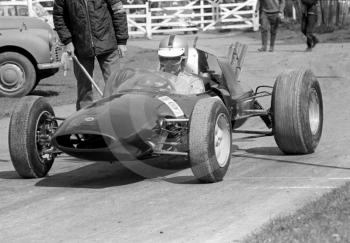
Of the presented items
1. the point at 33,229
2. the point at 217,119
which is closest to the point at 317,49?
the point at 217,119

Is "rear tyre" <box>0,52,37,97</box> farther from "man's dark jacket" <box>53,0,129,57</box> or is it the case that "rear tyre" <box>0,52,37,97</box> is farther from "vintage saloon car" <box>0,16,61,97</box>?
"man's dark jacket" <box>53,0,129,57</box>

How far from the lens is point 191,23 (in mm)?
34344

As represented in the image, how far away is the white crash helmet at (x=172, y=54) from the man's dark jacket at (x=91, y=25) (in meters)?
1.45

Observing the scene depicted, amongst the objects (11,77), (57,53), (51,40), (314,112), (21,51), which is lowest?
(11,77)

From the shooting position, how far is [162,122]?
848cm

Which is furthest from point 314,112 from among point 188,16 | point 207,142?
point 188,16

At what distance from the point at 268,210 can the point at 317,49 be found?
706 inches

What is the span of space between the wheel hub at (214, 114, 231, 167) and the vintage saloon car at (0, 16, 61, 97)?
945 cm

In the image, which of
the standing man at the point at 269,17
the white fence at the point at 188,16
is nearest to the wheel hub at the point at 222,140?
the standing man at the point at 269,17

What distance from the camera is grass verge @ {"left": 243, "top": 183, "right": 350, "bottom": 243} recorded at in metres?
5.87

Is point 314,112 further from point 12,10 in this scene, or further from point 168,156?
point 12,10

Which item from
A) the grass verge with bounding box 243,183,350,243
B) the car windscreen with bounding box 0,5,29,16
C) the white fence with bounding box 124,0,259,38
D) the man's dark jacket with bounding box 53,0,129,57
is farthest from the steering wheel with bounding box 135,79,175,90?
the white fence with bounding box 124,0,259,38

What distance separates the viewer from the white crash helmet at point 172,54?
31.6 feet

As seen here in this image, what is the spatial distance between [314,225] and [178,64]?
12.8 ft
